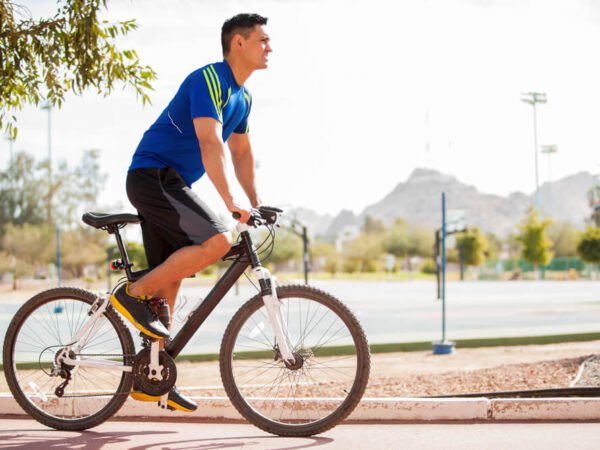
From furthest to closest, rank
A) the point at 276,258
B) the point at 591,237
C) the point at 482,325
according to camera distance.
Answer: the point at 276,258, the point at 591,237, the point at 482,325

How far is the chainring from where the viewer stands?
4.29 m

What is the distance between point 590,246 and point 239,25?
56.5 metres

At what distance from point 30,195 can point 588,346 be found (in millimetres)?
58592

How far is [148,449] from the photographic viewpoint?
13.5 feet

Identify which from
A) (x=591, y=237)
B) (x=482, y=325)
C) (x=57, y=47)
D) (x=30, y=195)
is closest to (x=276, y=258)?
(x=30, y=195)

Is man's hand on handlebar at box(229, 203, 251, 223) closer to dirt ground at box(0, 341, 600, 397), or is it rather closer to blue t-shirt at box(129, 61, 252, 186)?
blue t-shirt at box(129, 61, 252, 186)

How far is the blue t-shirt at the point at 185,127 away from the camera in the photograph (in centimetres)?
423

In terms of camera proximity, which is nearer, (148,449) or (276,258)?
(148,449)

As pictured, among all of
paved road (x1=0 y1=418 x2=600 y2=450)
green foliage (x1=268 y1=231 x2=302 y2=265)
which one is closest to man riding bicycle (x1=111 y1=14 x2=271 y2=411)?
paved road (x1=0 y1=418 x2=600 y2=450)

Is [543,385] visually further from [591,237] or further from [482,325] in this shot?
[591,237]

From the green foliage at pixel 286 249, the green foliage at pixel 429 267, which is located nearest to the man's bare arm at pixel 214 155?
the green foliage at pixel 429 267

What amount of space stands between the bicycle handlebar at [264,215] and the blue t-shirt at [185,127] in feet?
1.37

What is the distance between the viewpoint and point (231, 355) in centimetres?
434

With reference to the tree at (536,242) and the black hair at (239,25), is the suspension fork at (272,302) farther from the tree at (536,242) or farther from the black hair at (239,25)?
the tree at (536,242)
